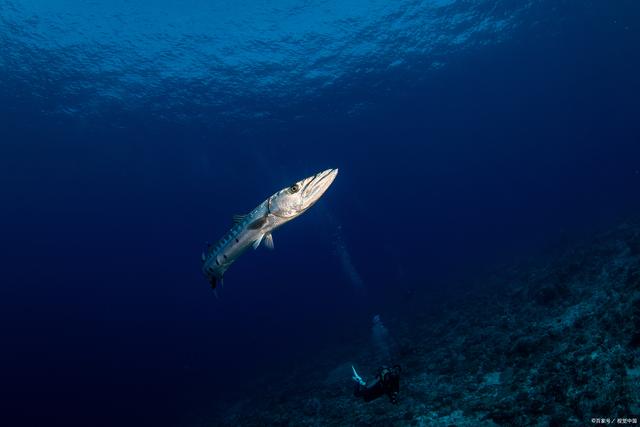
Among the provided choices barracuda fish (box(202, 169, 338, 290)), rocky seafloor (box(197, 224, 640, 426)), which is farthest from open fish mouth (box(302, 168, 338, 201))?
rocky seafloor (box(197, 224, 640, 426))

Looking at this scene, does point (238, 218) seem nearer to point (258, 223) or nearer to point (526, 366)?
point (258, 223)

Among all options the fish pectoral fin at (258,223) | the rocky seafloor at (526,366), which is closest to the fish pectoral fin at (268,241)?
the fish pectoral fin at (258,223)

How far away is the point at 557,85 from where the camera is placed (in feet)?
200

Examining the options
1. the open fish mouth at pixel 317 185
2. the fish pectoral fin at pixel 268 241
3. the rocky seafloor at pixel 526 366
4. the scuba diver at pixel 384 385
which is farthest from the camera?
the scuba diver at pixel 384 385

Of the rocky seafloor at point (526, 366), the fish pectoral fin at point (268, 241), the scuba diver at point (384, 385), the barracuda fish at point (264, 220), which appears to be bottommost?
the rocky seafloor at point (526, 366)

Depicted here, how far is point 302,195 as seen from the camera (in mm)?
3781

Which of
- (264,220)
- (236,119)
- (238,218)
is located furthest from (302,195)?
(236,119)

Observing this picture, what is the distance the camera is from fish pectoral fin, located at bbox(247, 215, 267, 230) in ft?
13.4

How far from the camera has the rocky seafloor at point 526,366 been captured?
216 inches

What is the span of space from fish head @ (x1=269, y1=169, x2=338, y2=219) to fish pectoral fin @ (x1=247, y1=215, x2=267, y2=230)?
0.23 metres

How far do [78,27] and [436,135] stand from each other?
60.0 m

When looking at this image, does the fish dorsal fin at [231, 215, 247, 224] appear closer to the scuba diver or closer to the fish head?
the fish head

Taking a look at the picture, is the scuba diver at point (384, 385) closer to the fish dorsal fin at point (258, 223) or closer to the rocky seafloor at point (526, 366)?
the rocky seafloor at point (526, 366)

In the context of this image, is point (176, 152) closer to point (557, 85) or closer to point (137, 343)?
point (557, 85)
